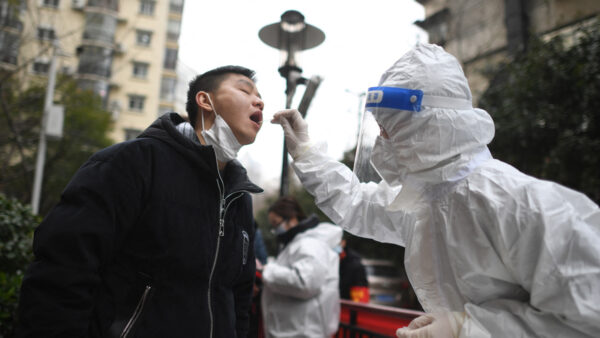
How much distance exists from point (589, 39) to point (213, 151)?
9.56 m

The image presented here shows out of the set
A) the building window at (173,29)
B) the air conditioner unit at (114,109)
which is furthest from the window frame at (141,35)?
the air conditioner unit at (114,109)

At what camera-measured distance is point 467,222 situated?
62.7 inches

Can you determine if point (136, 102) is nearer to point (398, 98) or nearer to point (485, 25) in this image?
point (485, 25)

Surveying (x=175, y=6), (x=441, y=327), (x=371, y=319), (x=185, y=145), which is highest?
(x=175, y=6)

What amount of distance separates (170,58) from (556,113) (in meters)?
32.9

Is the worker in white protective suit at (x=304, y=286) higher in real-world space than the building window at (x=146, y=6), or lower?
lower

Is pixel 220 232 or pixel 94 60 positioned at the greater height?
pixel 94 60

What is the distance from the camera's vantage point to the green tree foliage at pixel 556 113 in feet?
28.5

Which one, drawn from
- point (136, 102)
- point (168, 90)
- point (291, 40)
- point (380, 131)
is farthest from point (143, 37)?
point (380, 131)

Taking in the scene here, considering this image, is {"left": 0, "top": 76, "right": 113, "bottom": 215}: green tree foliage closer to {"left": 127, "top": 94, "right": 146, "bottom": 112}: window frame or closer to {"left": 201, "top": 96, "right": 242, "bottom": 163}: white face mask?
{"left": 201, "top": 96, "right": 242, "bottom": 163}: white face mask

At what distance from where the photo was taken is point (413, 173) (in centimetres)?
182

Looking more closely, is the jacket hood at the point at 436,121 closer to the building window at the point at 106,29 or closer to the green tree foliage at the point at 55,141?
the green tree foliage at the point at 55,141

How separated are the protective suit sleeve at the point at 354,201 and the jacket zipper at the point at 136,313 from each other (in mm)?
934

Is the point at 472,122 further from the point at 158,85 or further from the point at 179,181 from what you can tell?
the point at 158,85
